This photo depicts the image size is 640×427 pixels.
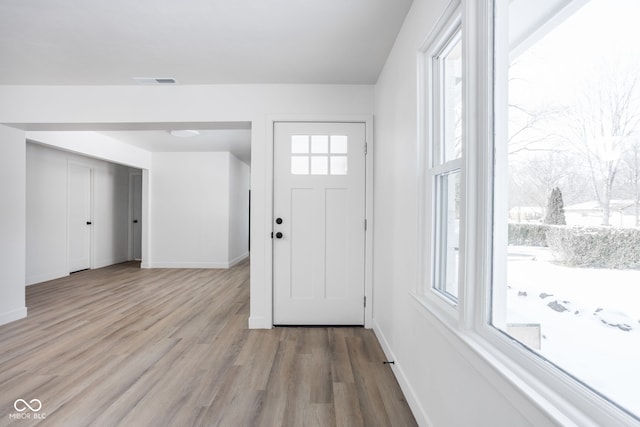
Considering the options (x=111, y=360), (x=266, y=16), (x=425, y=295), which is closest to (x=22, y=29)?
(x=266, y=16)

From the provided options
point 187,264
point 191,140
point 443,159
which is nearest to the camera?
point 443,159

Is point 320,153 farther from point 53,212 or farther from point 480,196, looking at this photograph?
point 53,212

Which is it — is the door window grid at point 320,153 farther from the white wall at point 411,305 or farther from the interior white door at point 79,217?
the interior white door at point 79,217

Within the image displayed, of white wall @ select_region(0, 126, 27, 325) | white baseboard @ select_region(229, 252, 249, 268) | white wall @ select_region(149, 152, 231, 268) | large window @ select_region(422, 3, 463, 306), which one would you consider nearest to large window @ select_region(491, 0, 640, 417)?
large window @ select_region(422, 3, 463, 306)

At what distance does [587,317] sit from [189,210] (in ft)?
22.3

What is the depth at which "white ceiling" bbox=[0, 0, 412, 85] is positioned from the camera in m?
2.01

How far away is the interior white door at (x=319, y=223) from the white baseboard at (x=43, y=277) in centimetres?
442

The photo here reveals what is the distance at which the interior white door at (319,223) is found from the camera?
3.25m

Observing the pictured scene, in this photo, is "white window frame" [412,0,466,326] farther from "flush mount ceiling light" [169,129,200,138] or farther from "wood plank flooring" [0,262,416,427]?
"flush mount ceiling light" [169,129,200,138]

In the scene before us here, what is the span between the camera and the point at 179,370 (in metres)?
2.35

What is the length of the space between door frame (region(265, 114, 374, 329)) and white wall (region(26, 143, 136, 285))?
172 inches

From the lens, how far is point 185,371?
7.66 ft

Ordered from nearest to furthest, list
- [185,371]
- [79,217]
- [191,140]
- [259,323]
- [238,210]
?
[185,371], [259,323], [191,140], [79,217], [238,210]

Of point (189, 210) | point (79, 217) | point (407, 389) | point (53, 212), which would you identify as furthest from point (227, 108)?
point (79, 217)
